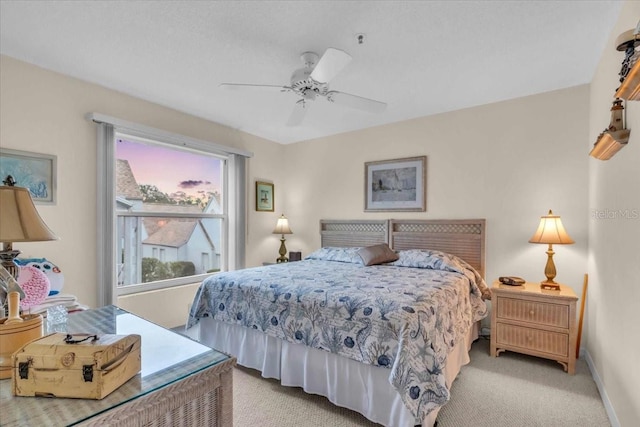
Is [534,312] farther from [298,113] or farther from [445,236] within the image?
[298,113]

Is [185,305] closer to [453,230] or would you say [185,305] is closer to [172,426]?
[172,426]

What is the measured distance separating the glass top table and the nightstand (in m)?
2.70

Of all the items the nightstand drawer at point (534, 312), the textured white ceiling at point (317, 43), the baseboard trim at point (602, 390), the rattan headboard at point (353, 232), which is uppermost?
the textured white ceiling at point (317, 43)

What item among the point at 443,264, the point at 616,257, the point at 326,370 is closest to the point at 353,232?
the point at 443,264

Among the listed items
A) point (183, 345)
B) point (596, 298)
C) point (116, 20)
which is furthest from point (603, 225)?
point (116, 20)

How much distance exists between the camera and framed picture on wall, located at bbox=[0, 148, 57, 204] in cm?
247

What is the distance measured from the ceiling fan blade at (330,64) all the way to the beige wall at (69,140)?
231cm

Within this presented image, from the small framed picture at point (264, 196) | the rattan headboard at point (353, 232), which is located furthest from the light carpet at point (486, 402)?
the small framed picture at point (264, 196)

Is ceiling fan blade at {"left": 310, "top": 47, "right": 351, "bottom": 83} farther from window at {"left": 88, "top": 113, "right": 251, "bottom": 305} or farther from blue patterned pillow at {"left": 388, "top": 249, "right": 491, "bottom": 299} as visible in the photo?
window at {"left": 88, "top": 113, "right": 251, "bottom": 305}

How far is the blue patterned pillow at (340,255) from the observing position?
3.70m

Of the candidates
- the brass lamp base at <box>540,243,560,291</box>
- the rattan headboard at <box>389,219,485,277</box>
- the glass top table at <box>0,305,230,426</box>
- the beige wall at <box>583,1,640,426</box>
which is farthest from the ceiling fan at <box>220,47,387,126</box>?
the brass lamp base at <box>540,243,560,291</box>

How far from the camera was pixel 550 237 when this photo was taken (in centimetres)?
278

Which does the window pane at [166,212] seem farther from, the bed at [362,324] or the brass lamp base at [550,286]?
the brass lamp base at [550,286]

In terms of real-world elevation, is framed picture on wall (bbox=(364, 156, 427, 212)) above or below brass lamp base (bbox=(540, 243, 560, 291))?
above
